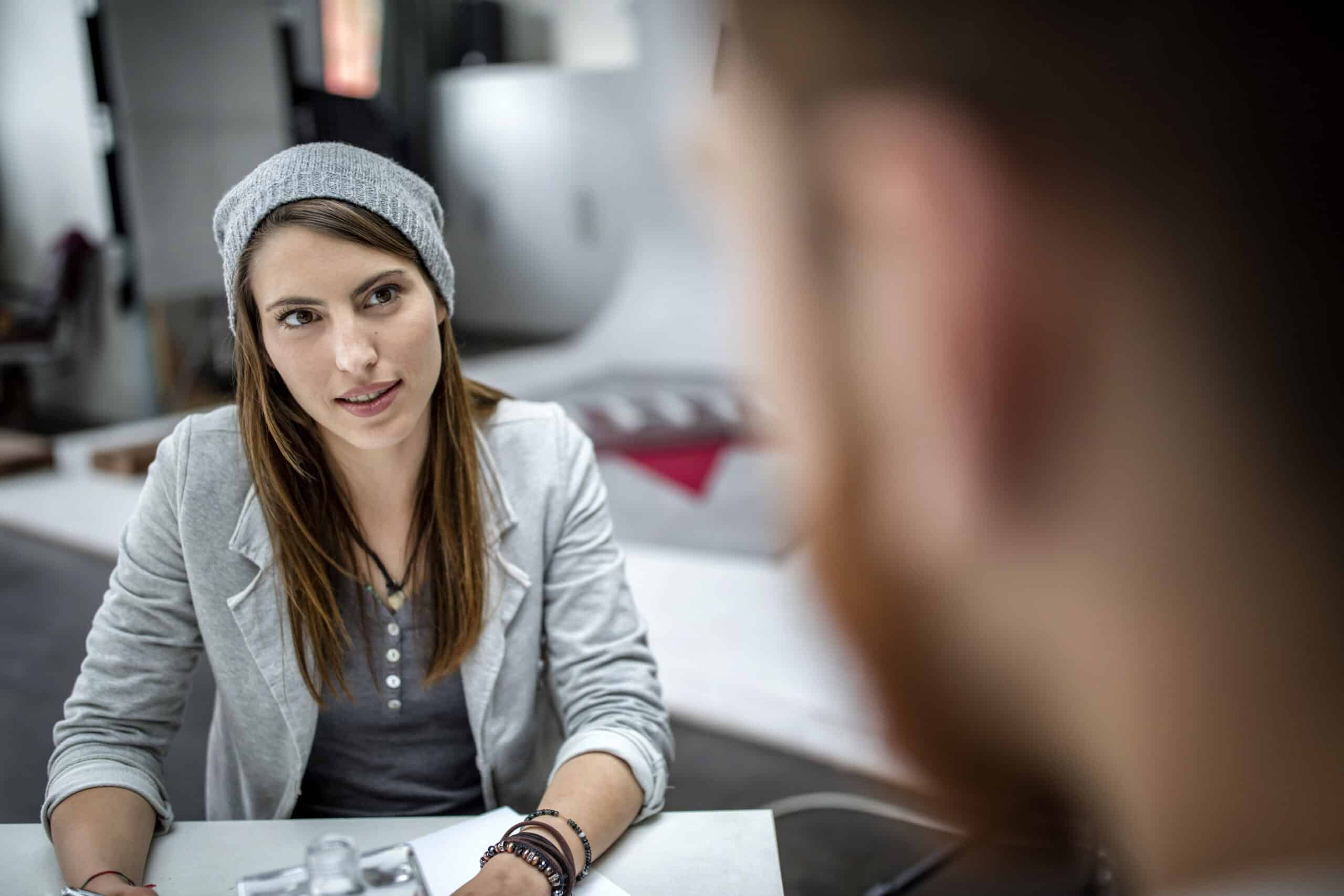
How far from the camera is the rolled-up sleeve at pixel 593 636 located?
0.87 metres

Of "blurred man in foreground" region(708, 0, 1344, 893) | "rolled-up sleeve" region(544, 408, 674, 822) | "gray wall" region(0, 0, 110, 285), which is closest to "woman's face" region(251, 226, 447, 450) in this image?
"rolled-up sleeve" region(544, 408, 674, 822)

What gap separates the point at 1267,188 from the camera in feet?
0.92

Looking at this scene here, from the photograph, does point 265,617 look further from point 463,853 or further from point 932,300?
point 932,300

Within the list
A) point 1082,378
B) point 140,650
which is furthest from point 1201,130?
point 140,650

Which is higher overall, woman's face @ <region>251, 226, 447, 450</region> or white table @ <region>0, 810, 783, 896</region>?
woman's face @ <region>251, 226, 447, 450</region>

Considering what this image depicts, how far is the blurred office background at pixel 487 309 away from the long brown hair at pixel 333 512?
142 mm

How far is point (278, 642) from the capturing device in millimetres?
839

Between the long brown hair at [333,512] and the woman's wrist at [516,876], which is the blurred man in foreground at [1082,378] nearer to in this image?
the woman's wrist at [516,876]

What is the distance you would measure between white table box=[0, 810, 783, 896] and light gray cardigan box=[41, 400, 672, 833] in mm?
34

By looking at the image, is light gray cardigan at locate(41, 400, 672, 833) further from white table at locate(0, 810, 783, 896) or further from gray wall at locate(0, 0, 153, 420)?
gray wall at locate(0, 0, 153, 420)

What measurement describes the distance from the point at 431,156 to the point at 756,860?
241 inches

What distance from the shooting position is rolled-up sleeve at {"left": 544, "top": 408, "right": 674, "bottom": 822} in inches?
34.2

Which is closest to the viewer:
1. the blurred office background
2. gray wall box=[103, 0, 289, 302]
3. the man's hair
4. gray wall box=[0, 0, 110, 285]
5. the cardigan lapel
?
the man's hair

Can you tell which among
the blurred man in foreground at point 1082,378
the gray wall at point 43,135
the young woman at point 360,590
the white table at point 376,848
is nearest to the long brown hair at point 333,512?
the young woman at point 360,590
